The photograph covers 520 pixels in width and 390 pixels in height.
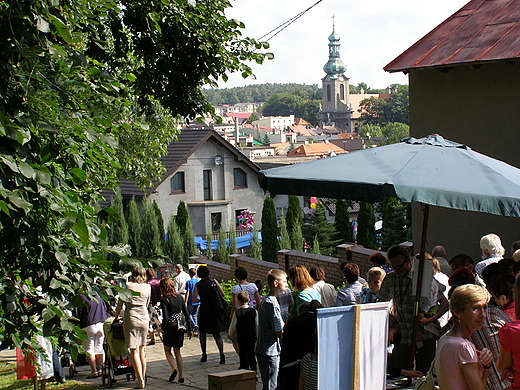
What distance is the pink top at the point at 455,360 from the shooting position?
443 cm

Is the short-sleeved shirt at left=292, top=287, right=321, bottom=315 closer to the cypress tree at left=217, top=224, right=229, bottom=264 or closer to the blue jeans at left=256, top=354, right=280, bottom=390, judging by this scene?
the blue jeans at left=256, top=354, right=280, bottom=390

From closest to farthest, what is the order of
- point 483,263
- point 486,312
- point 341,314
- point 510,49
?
1. point 486,312
2. point 341,314
3. point 483,263
4. point 510,49

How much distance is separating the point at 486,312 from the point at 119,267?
2.51 m

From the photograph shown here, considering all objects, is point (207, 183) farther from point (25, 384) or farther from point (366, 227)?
point (25, 384)

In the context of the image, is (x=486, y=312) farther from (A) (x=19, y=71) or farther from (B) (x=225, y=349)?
(B) (x=225, y=349)

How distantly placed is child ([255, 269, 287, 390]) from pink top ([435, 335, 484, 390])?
10.6 ft

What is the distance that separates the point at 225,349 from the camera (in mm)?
12375

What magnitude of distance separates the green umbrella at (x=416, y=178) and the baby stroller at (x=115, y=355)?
380 centimetres

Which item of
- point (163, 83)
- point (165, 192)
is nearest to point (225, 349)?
point (163, 83)

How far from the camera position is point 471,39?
1302 centimetres

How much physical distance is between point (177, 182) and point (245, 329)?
37496 mm

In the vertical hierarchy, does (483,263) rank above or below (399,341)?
above

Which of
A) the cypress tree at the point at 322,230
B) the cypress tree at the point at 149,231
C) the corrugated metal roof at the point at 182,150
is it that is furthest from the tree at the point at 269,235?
the corrugated metal roof at the point at 182,150

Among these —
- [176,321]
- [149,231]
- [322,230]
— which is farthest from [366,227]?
[176,321]
